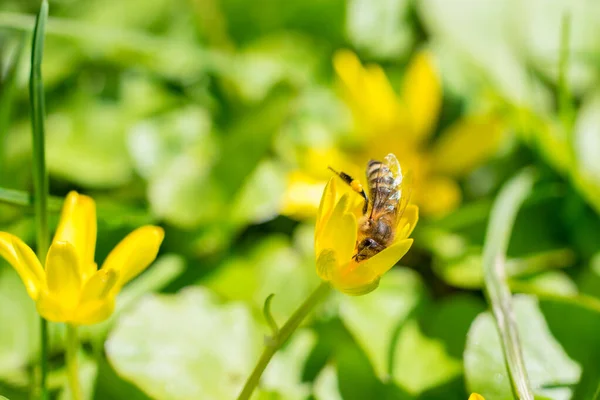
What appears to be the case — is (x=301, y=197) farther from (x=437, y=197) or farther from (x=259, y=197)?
(x=437, y=197)

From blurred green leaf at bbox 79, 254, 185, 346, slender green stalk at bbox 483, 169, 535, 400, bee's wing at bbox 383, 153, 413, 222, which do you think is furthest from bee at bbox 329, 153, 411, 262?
blurred green leaf at bbox 79, 254, 185, 346

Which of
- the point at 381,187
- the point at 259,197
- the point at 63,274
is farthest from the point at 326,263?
the point at 259,197

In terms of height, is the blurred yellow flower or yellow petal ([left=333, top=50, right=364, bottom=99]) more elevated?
yellow petal ([left=333, top=50, right=364, bottom=99])

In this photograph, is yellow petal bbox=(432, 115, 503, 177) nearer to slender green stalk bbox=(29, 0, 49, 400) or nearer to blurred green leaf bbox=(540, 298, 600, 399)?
blurred green leaf bbox=(540, 298, 600, 399)

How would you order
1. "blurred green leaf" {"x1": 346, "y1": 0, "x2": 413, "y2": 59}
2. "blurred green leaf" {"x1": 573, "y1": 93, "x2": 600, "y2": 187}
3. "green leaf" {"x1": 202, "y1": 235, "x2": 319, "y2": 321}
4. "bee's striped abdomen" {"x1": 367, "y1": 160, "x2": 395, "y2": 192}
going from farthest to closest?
"blurred green leaf" {"x1": 346, "y1": 0, "x2": 413, "y2": 59}
"blurred green leaf" {"x1": 573, "y1": 93, "x2": 600, "y2": 187}
"green leaf" {"x1": 202, "y1": 235, "x2": 319, "y2": 321}
"bee's striped abdomen" {"x1": 367, "y1": 160, "x2": 395, "y2": 192}

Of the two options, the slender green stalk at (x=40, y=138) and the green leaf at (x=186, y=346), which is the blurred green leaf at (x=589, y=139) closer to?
the green leaf at (x=186, y=346)

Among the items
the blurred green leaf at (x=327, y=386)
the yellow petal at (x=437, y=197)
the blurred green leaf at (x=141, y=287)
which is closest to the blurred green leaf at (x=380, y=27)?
the yellow petal at (x=437, y=197)
